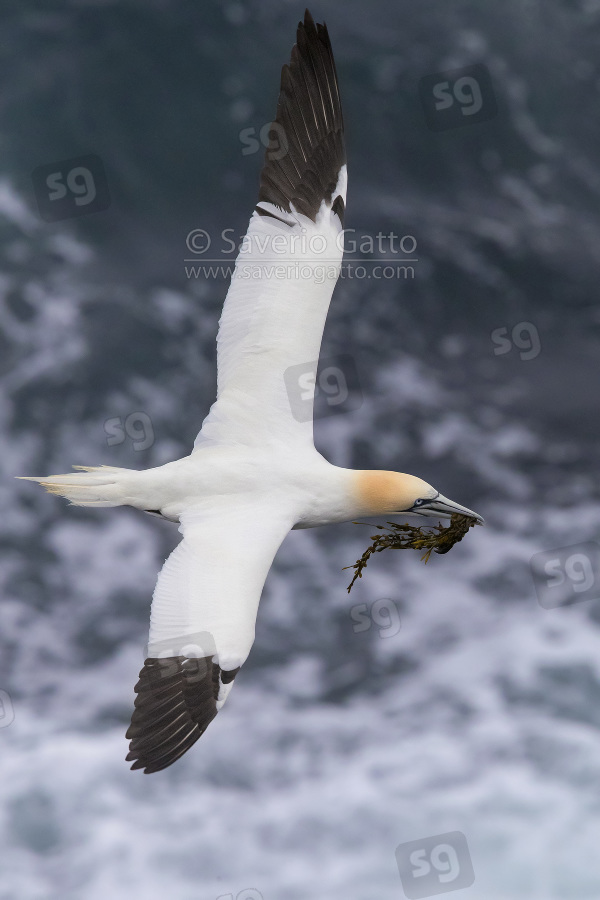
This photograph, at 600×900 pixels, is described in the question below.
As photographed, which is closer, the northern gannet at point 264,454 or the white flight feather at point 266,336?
the northern gannet at point 264,454

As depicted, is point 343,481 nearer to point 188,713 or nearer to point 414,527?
point 414,527

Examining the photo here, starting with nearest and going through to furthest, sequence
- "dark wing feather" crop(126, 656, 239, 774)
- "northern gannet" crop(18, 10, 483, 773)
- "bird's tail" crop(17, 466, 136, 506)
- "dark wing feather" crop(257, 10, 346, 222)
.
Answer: "dark wing feather" crop(126, 656, 239, 774) < "northern gannet" crop(18, 10, 483, 773) < "bird's tail" crop(17, 466, 136, 506) < "dark wing feather" crop(257, 10, 346, 222)

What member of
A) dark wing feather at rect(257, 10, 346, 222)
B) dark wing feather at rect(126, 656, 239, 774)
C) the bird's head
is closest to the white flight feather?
dark wing feather at rect(257, 10, 346, 222)

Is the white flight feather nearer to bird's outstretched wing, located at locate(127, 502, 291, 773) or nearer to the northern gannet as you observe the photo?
the northern gannet

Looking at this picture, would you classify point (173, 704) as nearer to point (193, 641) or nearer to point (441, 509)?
point (193, 641)

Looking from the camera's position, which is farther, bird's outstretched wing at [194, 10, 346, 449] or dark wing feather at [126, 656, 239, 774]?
bird's outstretched wing at [194, 10, 346, 449]

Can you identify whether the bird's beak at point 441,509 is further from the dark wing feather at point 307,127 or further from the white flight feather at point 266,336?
the dark wing feather at point 307,127

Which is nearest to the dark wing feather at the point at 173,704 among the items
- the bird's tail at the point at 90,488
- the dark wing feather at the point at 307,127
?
the bird's tail at the point at 90,488

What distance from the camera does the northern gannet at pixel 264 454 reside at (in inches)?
359

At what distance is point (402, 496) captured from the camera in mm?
10117

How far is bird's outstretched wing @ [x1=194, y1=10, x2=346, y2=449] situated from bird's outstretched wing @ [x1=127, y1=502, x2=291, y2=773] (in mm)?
1445

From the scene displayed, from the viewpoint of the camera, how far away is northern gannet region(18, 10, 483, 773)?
912 cm

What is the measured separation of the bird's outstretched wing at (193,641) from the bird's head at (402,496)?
1.24 m

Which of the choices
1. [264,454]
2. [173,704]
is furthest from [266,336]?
[173,704]
